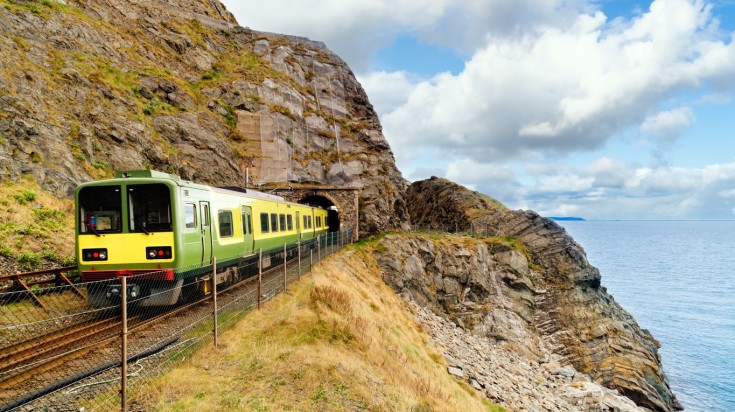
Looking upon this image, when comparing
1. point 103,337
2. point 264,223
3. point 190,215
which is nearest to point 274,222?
point 264,223

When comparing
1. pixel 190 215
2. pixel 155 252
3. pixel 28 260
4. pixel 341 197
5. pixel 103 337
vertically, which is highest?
pixel 341 197

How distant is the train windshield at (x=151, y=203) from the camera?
11.9 meters

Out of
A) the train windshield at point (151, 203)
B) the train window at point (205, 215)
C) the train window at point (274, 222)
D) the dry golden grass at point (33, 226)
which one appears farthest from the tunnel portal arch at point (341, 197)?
the train windshield at point (151, 203)

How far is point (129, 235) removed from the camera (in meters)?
11.7

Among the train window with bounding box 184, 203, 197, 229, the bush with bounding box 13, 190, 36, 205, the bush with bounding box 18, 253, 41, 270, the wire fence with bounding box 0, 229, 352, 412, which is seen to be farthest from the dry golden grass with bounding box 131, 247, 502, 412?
the bush with bounding box 13, 190, 36, 205

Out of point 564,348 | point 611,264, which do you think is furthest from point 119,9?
point 611,264

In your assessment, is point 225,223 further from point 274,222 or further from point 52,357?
point 52,357

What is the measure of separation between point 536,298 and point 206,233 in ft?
99.9

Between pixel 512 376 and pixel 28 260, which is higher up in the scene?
pixel 28 260

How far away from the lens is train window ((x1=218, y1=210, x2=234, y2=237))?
15081 mm

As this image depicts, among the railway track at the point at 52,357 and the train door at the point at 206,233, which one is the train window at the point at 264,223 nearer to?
the train door at the point at 206,233

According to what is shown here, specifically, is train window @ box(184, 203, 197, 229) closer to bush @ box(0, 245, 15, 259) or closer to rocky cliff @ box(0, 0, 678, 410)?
bush @ box(0, 245, 15, 259)

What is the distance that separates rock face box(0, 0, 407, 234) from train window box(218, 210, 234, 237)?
1215 centimetres

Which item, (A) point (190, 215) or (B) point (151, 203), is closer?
(B) point (151, 203)
